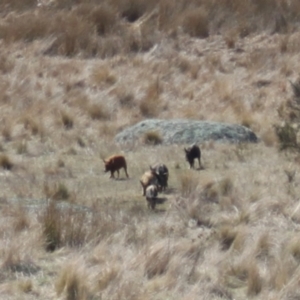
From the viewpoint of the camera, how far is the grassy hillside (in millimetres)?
8312

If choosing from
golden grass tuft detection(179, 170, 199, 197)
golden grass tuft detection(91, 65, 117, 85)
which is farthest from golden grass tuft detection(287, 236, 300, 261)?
golden grass tuft detection(91, 65, 117, 85)

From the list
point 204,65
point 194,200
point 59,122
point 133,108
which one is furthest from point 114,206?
point 204,65

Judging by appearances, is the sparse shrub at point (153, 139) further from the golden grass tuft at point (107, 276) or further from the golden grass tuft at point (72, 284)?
the golden grass tuft at point (72, 284)

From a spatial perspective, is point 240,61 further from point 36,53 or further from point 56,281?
point 56,281

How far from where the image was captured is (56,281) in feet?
25.7

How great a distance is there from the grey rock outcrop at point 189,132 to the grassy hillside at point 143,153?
0.38 meters

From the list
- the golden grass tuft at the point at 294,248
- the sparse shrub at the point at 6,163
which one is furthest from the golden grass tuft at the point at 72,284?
the sparse shrub at the point at 6,163

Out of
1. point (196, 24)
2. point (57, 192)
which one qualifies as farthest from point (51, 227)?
point (196, 24)

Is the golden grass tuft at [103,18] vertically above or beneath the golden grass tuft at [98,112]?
above

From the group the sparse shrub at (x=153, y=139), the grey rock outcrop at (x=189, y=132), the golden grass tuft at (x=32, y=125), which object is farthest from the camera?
the golden grass tuft at (x=32, y=125)

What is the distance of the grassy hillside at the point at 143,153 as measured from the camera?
27.3 feet

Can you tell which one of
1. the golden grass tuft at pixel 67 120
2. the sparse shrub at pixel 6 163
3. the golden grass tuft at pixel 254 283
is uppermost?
the golden grass tuft at pixel 67 120

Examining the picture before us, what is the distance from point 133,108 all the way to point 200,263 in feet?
46.8

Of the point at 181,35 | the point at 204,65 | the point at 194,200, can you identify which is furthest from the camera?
the point at 181,35
